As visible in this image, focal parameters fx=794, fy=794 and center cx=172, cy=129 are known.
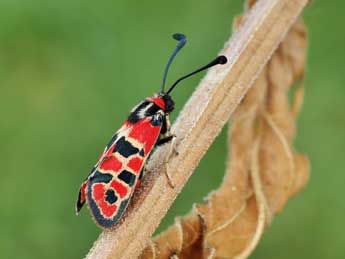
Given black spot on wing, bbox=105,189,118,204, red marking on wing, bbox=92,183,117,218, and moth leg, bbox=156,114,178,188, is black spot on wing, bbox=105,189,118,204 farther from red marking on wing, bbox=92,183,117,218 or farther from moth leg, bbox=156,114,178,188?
moth leg, bbox=156,114,178,188

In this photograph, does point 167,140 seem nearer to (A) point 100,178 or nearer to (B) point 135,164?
(B) point 135,164

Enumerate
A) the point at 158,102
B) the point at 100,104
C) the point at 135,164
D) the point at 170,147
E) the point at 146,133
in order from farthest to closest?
the point at 100,104 → the point at 158,102 → the point at 146,133 → the point at 135,164 → the point at 170,147

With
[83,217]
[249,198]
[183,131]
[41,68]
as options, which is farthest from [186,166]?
[41,68]

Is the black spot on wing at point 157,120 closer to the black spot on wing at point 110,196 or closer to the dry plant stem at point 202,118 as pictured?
the dry plant stem at point 202,118

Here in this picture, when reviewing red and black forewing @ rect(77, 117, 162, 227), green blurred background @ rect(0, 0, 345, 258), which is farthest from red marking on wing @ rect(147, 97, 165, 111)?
green blurred background @ rect(0, 0, 345, 258)

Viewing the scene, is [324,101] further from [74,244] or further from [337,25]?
[74,244]

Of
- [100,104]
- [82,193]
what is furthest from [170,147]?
[100,104]
